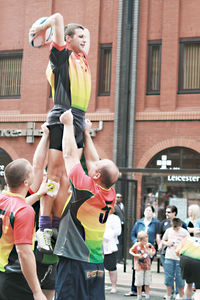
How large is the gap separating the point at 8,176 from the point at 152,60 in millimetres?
15602

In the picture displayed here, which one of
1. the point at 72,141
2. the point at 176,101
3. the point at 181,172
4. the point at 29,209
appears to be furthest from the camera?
the point at 176,101

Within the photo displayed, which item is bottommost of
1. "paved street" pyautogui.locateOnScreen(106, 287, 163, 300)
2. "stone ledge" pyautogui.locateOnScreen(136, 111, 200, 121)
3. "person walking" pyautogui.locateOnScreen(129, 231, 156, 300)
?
"paved street" pyautogui.locateOnScreen(106, 287, 163, 300)

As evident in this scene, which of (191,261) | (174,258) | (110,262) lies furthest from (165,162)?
(191,261)

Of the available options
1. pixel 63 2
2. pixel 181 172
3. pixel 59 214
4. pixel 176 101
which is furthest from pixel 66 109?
pixel 63 2

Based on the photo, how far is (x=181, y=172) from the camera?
15383mm

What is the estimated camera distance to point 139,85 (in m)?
19.2

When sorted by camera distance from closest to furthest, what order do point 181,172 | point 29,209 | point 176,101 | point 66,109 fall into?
point 29,209, point 66,109, point 181,172, point 176,101

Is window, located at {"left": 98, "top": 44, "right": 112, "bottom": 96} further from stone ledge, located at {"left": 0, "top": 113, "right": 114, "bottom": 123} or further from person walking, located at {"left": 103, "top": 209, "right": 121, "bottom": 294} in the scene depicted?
person walking, located at {"left": 103, "top": 209, "right": 121, "bottom": 294}

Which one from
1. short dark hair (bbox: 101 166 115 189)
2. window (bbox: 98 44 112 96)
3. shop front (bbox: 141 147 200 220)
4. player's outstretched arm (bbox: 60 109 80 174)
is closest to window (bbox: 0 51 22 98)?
window (bbox: 98 44 112 96)

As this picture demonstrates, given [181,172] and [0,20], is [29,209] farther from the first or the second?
[0,20]

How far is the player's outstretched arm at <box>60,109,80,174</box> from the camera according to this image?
4914 mm

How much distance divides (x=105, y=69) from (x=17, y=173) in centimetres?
1588

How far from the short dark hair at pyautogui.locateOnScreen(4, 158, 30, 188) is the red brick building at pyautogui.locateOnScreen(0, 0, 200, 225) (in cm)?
1317

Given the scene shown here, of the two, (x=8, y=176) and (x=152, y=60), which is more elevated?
(x=152, y=60)
